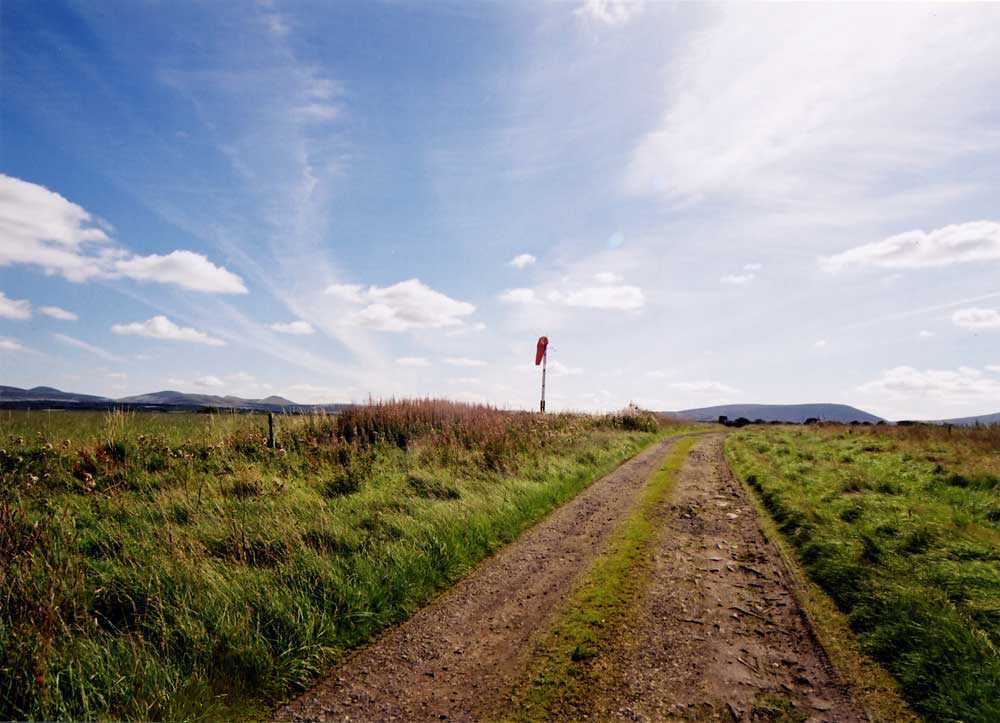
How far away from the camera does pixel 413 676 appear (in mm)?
4012

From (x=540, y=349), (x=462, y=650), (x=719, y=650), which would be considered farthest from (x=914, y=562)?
(x=540, y=349)

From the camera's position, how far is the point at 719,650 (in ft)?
14.2

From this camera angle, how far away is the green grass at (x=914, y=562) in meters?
3.86

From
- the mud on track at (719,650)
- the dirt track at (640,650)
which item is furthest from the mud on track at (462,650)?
the mud on track at (719,650)

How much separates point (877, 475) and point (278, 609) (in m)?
15.2

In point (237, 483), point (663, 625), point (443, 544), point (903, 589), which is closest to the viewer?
point (663, 625)

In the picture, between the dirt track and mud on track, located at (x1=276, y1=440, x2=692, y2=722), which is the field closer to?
mud on track, located at (x1=276, y1=440, x2=692, y2=722)

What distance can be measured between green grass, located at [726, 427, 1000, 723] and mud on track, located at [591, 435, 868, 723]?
0.58 m

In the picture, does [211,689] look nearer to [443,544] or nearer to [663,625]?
[443,544]

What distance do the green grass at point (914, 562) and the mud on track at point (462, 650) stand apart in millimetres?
3019

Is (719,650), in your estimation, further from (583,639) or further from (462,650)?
(462,650)

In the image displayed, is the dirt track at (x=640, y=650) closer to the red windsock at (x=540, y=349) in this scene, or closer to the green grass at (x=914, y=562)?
the green grass at (x=914, y=562)

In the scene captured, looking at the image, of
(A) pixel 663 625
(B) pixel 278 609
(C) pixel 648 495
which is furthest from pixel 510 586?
(C) pixel 648 495

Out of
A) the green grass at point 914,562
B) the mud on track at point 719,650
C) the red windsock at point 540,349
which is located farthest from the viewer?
the red windsock at point 540,349
